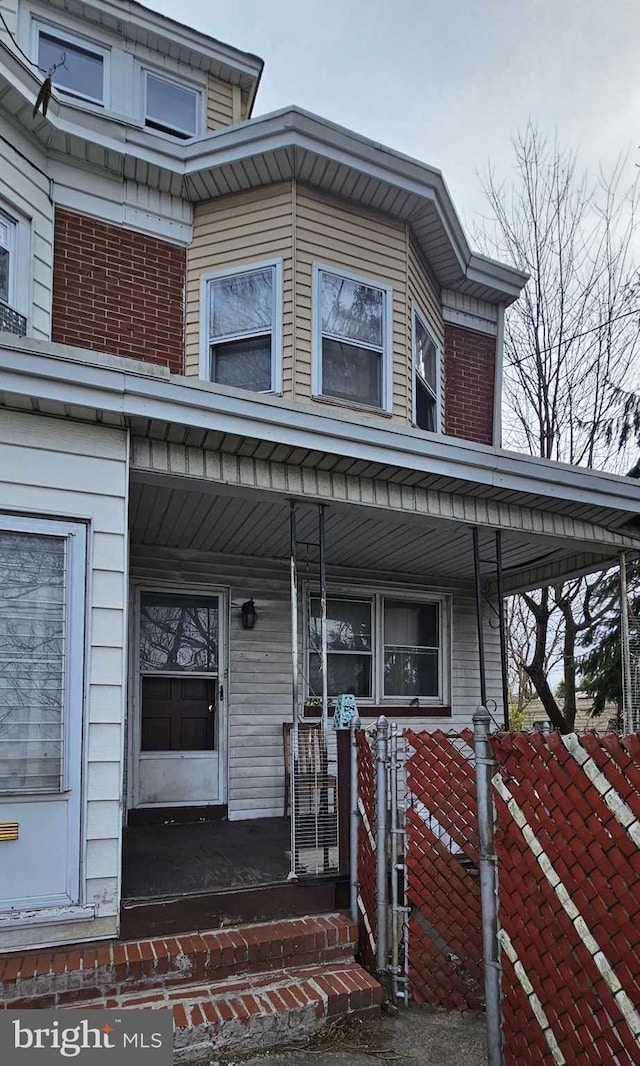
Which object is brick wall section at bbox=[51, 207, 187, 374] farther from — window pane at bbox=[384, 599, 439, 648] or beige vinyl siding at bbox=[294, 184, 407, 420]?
window pane at bbox=[384, 599, 439, 648]

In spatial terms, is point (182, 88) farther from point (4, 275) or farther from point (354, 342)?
point (354, 342)

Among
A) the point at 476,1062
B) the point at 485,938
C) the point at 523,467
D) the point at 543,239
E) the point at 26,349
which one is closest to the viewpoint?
the point at 485,938

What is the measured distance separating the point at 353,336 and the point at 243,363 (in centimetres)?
107

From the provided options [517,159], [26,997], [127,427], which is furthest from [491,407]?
[517,159]

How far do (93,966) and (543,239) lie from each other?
45.7ft

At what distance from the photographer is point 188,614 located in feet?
22.6

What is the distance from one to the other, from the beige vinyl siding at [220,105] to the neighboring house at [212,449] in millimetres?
23

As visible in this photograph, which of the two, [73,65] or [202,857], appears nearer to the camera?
[202,857]

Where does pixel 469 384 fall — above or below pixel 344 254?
below

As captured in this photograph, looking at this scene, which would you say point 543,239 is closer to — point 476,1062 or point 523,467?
point 523,467

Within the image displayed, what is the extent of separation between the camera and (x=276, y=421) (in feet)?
15.2

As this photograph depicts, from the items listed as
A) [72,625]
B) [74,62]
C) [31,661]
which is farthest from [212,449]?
[74,62]

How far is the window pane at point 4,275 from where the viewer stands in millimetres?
6160

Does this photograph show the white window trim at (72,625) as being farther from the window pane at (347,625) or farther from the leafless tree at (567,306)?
the leafless tree at (567,306)
